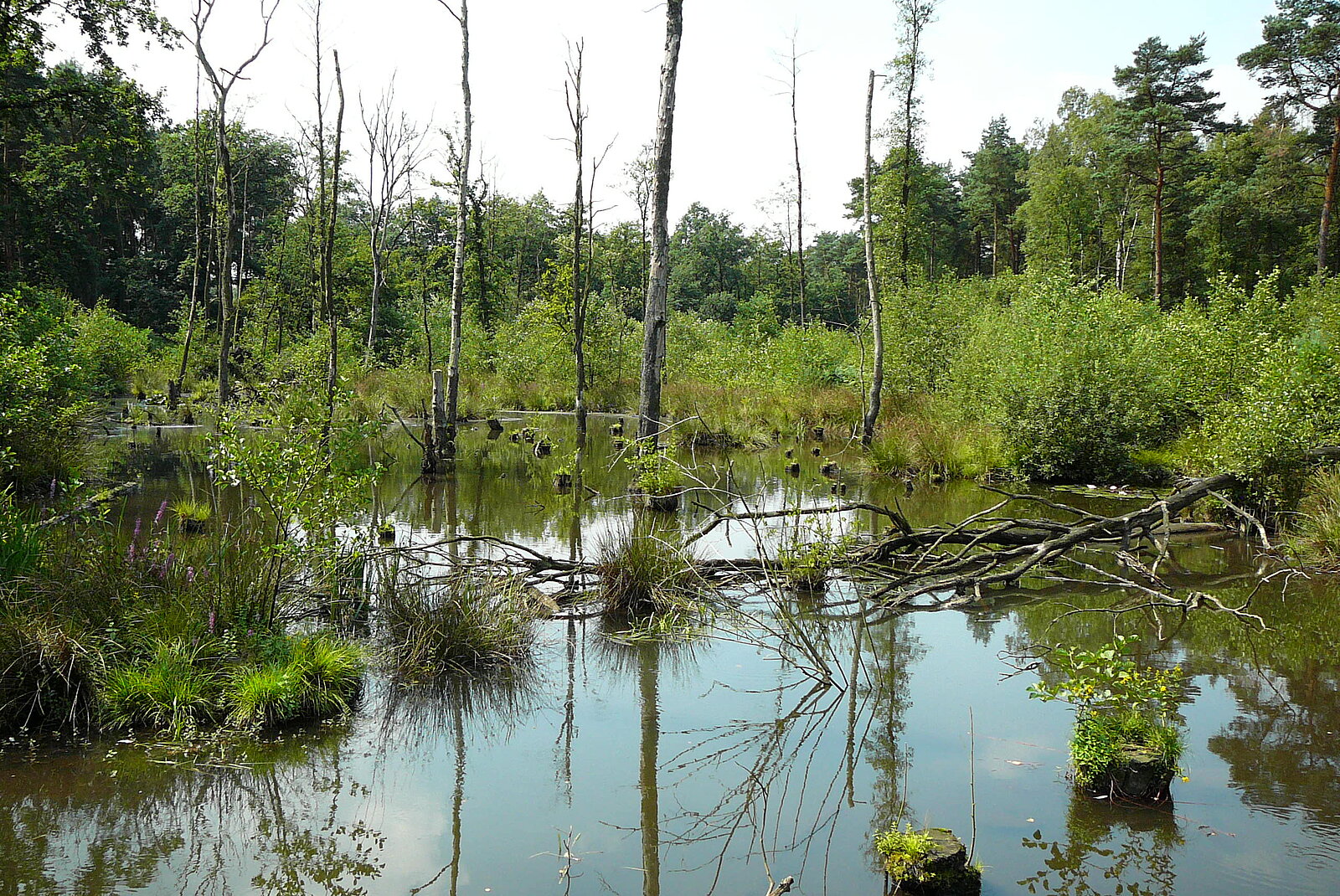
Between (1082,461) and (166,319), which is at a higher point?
(166,319)

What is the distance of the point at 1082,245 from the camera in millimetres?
48875

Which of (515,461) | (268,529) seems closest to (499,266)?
(515,461)

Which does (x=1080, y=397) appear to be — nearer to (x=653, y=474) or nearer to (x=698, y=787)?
(x=653, y=474)

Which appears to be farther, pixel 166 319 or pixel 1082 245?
pixel 1082 245

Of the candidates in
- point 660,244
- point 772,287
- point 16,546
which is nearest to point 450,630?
point 16,546

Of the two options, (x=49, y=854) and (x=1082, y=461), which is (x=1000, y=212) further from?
(x=49, y=854)

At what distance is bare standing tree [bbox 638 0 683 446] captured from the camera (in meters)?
12.3

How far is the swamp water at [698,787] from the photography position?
3.43m

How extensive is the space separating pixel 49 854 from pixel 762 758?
317 cm

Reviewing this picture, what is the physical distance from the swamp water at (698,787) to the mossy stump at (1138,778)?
0.09 m

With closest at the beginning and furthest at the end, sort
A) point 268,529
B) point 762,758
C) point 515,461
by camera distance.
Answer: point 762,758
point 268,529
point 515,461

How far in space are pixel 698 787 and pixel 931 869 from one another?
1.29 metres

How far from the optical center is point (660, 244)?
497 inches

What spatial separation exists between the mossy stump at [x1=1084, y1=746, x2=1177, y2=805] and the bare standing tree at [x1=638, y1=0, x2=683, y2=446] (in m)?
8.69
